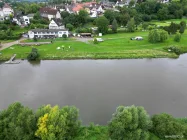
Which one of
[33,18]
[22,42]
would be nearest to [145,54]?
[22,42]

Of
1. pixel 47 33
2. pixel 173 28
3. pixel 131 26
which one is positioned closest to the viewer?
pixel 173 28

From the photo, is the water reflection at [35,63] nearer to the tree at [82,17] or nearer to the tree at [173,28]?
the tree at [82,17]

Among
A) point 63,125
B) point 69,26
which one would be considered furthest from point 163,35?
point 63,125

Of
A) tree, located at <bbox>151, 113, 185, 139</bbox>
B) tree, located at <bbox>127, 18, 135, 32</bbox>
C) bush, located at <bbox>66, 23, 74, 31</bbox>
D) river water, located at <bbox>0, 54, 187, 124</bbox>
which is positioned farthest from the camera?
bush, located at <bbox>66, 23, 74, 31</bbox>

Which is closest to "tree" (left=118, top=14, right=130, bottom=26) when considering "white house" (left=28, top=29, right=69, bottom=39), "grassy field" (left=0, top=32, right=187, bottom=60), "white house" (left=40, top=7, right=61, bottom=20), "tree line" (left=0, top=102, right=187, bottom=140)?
"grassy field" (left=0, top=32, right=187, bottom=60)

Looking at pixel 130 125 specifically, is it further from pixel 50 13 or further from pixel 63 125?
pixel 50 13

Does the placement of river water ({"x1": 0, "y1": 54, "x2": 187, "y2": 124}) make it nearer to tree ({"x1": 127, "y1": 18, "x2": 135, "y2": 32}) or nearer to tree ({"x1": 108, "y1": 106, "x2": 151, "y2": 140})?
tree ({"x1": 108, "y1": 106, "x2": 151, "y2": 140})

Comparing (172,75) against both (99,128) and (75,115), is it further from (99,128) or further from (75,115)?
(75,115)
